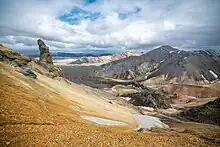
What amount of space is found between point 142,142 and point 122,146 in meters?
5.08

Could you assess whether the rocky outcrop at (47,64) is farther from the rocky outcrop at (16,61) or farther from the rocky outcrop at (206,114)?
the rocky outcrop at (206,114)

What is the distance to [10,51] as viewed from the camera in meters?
111

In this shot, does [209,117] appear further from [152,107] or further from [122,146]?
[122,146]

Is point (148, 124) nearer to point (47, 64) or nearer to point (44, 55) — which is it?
point (47, 64)

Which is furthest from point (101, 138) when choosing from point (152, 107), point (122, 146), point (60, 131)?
point (152, 107)

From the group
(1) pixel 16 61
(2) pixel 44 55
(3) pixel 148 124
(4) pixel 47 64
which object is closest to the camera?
(3) pixel 148 124

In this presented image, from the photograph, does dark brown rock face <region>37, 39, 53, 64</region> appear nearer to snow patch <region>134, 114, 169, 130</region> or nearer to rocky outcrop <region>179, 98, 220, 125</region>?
snow patch <region>134, 114, 169, 130</region>

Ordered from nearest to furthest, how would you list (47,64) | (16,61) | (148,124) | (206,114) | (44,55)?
(148,124) → (16,61) → (47,64) → (44,55) → (206,114)

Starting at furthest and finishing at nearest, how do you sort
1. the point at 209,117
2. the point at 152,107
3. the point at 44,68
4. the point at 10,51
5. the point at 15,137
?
1. the point at 152,107
2. the point at 209,117
3. the point at 44,68
4. the point at 10,51
5. the point at 15,137

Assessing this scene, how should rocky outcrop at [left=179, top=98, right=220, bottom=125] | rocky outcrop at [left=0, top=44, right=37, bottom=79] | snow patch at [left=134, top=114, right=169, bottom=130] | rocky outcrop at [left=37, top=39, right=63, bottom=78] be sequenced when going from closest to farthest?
snow patch at [left=134, top=114, right=169, bottom=130]
rocky outcrop at [left=0, top=44, right=37, bottom=79]
rocky outcrop at [left=37, top=39, right=63, bottom=78]
rocky outcrop at [left=179, top=98, right=220, bottom=125]

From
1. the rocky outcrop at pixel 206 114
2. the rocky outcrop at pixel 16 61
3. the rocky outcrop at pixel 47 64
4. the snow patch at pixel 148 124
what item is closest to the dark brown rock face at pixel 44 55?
the rocky outcrop at pixel 47 64

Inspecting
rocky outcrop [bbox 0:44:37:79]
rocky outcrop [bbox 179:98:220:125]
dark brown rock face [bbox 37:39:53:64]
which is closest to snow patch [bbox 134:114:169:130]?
rocky outcrop [bbox 0:44:37:79]

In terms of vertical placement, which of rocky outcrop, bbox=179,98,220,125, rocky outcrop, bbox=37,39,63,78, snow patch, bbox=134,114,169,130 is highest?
rocky outcrop, bbox=37,39,63,78

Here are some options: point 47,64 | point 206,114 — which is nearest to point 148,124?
point 206,114
